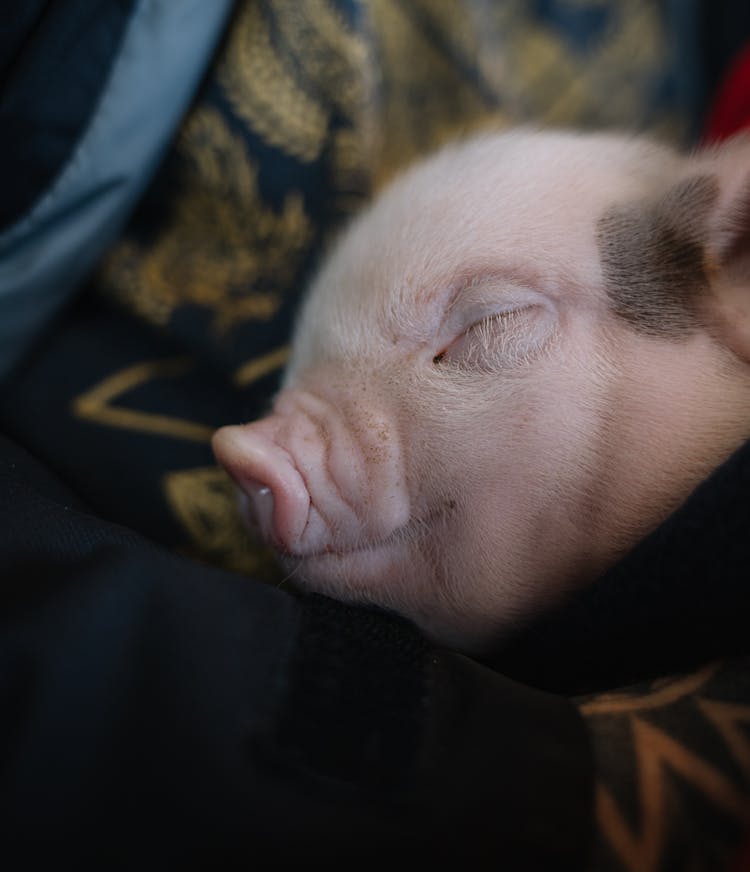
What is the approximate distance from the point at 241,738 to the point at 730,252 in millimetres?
630

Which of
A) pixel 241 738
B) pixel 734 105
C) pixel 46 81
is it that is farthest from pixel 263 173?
pixel 241 738

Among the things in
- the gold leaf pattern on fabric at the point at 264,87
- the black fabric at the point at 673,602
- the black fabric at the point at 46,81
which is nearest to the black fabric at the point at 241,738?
the black fabric at the point at 673,602

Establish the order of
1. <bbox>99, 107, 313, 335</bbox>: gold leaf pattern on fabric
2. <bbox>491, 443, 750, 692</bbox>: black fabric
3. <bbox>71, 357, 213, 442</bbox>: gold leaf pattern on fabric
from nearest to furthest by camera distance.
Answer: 1. <bbox>491, 443, 750, 692</bbox>: black fabric
2. <bbox>71, 357, 213, 442</bbox>: gold leaf pattern on fabric
3. <bbox>99, 107, 313, 335</bbox>: gold leaf pattern on fabric

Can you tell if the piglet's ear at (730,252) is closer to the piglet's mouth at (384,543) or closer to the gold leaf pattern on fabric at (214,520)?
the piglet's mouth at (384,543)

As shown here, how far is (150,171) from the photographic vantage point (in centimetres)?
111

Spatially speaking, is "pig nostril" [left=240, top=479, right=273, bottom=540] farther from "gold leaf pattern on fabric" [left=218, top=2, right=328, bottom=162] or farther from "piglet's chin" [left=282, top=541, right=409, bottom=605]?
"gold leaf pattern on fabric" [left=218, top=2, right=328, bottom=162]

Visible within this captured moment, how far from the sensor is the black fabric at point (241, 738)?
0.48 metres

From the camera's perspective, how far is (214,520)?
1.01m

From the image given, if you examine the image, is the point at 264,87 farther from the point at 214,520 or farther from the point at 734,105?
the point at 734,105

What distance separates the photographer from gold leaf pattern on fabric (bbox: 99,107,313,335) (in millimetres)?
1127

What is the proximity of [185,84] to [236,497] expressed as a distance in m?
0.54

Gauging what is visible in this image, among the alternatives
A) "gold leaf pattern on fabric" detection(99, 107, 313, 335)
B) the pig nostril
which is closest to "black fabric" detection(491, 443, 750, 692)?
the pig nostril

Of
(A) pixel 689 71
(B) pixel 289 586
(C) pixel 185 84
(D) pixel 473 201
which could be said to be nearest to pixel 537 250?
(D) pixel 473 201

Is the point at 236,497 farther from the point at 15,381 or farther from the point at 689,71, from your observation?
the point at 689,71
